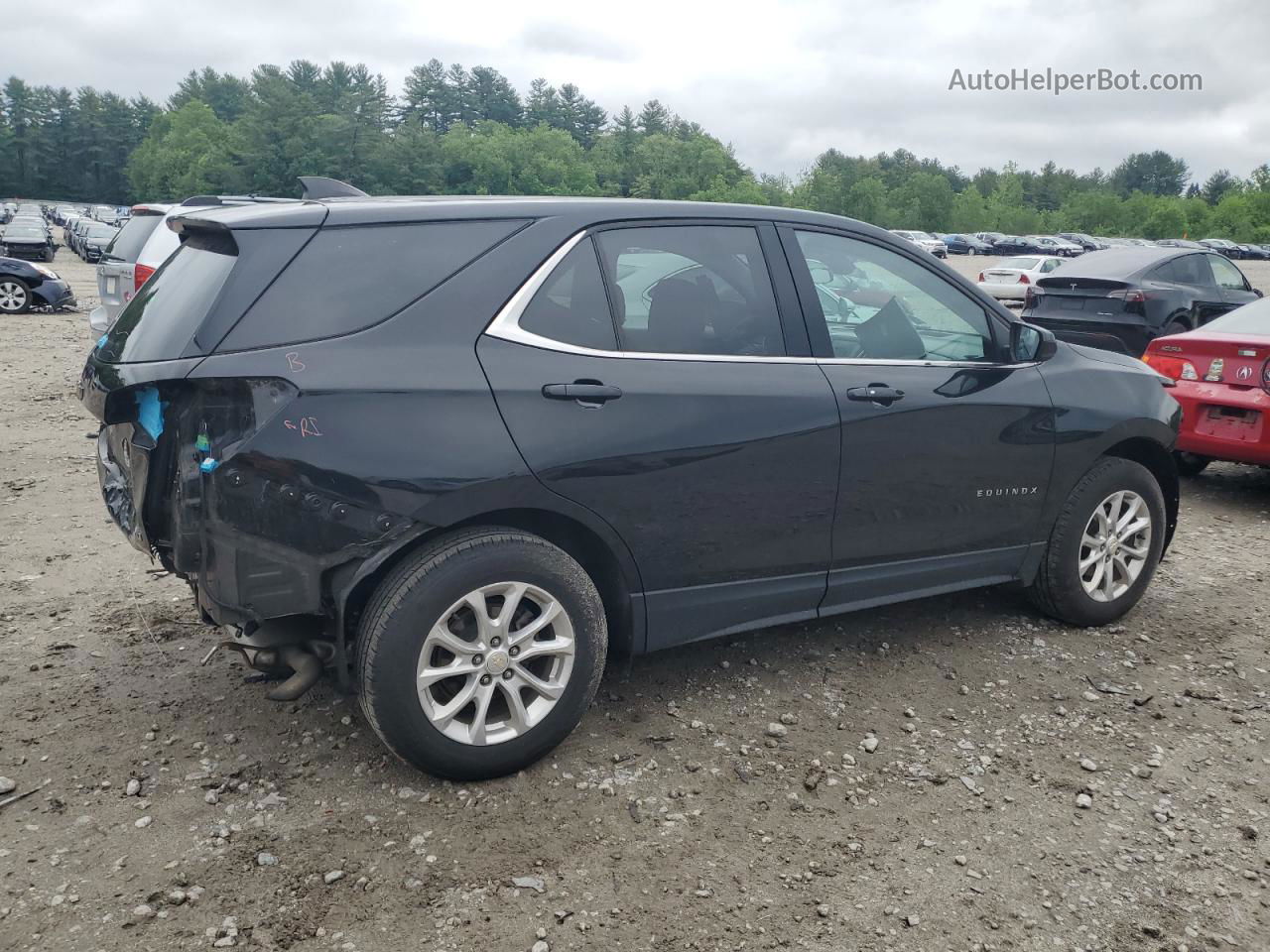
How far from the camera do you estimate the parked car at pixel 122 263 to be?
946cm

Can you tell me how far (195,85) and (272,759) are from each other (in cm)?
17417

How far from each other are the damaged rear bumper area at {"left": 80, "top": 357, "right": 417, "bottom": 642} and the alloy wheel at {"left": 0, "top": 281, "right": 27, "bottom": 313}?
1732 centimetres

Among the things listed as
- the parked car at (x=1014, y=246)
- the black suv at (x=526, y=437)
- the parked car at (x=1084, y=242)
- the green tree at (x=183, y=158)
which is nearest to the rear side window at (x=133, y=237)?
the black suv at (x=526, y=437)

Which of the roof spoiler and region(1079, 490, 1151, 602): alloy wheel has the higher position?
the roof spoiler

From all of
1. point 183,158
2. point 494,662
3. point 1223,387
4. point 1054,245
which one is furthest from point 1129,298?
point 183,158

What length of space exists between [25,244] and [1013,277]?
2746 cm

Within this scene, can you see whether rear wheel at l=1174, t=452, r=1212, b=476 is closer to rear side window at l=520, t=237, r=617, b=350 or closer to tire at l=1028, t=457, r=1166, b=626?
tire at l=1028, t=457, r=1166, b=626

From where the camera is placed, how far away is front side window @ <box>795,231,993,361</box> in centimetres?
403

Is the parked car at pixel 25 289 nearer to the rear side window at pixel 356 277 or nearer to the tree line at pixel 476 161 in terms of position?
the rear side window at pixel 356 277

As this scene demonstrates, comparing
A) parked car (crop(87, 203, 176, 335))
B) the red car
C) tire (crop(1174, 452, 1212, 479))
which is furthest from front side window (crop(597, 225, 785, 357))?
parked car (crop(87, 203, 176, 335))

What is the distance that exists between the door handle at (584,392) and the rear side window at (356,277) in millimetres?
487

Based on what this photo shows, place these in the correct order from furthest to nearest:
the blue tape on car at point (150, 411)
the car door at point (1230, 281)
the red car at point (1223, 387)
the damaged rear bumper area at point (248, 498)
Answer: the car door at point (1230, 281)
the red car at point (1223, 387)
the blue tape on car at point (150, 411)
the damaged rear bumper area at point (248, 498)

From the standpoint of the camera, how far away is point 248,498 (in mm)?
3014

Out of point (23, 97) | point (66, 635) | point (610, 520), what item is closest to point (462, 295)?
point (610, 520)
